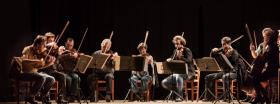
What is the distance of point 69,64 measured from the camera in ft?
24.9

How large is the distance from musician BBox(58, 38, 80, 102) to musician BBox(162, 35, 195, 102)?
170 centimetres

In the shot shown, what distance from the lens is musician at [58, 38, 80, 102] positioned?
7.59 meters

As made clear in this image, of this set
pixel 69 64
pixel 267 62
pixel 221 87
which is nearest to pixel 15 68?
pixel 69 64

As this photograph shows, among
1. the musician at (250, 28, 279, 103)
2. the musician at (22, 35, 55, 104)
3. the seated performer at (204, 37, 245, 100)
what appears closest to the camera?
the musician at (250, 28, 279, 103)

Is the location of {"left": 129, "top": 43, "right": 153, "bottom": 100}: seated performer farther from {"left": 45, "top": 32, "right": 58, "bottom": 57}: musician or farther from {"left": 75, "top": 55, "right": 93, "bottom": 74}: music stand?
{"left": 75, "top": 55, "right": 93, "bottom": 74}: music stand

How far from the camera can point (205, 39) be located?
965cm

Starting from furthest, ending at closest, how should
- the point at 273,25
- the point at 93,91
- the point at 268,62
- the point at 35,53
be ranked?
the point at 273,25, the point at 93,91, the point at 35,53, the point at 268,62

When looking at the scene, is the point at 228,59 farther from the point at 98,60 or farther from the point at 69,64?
the point at 69,64

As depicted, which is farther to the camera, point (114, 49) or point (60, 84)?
point (114, 49)

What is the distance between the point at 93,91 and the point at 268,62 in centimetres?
374

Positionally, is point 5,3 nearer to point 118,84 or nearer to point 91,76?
point 91,76

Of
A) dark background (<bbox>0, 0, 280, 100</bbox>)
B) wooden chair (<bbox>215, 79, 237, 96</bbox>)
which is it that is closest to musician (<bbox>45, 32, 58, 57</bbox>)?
dark background (<bbox>0, 0, 280, 100</bbox>)

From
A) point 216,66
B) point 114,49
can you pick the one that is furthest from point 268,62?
point 114,49

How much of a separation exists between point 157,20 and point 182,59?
5.11ft
